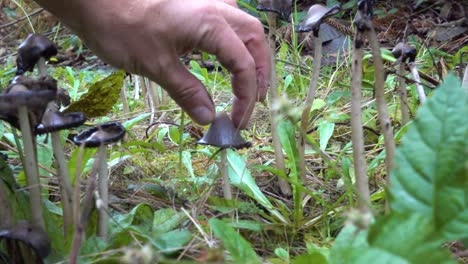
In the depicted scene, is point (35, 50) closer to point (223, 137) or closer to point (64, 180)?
point (64, 180)

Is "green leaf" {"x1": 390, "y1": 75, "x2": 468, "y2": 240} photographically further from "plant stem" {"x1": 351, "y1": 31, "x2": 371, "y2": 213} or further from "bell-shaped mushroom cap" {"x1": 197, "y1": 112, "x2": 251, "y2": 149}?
"bell-shaped mushroom cap" {"x1": 197, "y1": 112, "x2": 251, "y2": 149}

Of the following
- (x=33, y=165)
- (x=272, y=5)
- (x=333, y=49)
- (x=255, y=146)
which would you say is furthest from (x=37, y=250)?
(x=333, y=49)

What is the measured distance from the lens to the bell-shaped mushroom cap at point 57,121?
3.08 ft

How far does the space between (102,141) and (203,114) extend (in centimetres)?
48

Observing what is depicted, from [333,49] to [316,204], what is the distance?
220cm

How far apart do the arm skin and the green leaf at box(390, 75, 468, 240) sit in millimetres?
634

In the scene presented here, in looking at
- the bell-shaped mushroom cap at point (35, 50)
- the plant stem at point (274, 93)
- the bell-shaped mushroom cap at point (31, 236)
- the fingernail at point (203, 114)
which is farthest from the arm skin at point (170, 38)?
the bell-shaped mushroom cap at point (31, 236)

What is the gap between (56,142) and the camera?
99cm

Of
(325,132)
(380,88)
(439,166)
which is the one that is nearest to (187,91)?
(380,88)

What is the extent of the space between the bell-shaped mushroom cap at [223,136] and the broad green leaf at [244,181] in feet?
0.41

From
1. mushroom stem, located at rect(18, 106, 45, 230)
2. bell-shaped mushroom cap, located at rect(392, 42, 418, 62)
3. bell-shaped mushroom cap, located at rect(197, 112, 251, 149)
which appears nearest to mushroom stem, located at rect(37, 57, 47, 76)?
mushroom stem, located at rect(18, 106, 45, 230)

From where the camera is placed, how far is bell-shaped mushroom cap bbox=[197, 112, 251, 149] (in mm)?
1194

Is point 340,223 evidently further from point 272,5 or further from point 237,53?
point 272,5

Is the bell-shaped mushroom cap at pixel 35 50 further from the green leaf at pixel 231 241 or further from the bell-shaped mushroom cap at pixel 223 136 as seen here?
the green leaf at pixel 231 241
